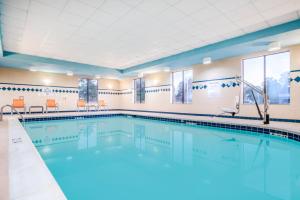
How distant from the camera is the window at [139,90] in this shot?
10.3 m

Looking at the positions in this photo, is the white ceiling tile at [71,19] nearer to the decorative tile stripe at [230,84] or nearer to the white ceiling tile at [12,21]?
the white ceiling tile at [12,21]

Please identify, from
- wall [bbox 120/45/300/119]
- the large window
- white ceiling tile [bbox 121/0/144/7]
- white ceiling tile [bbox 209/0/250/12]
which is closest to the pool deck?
white ceiling tile [bbox 121/0/144/7]

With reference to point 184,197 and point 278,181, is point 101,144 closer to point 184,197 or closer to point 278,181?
point 184,197

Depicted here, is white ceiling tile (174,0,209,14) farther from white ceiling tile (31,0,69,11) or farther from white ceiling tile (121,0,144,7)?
white ceiling tile (31,0,69,11)

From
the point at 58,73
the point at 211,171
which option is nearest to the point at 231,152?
the point at 211,171

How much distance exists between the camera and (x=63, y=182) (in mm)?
1706

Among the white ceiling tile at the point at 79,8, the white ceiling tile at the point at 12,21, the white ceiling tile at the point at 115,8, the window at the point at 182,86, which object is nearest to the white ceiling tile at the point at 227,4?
the white ceiling tile at the point at 115,8

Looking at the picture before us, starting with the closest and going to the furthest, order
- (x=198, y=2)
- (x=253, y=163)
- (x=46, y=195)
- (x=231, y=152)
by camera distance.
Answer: (x=46, y=195), (x=253, y=163), (x=231, y=152), (x=198, y=2)

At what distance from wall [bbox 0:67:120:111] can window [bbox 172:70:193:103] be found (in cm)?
534

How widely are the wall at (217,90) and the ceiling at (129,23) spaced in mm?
1567

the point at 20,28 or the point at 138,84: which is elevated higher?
the point at 20,28

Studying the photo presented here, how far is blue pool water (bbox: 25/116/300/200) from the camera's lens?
152 centimetres

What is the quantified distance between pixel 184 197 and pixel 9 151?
226 cm

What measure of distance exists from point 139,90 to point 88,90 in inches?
130
